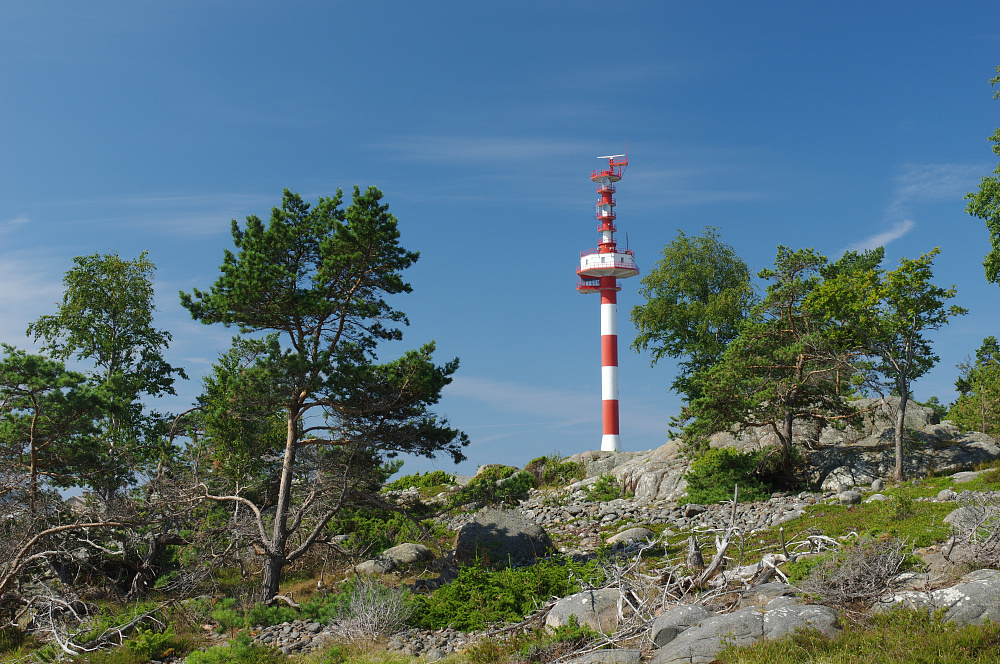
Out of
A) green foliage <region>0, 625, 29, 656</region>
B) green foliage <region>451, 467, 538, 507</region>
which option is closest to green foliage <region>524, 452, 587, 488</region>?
green foliage <region>451, 467, 538, 507</region>

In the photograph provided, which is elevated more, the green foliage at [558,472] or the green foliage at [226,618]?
the green foliage at [558,472]

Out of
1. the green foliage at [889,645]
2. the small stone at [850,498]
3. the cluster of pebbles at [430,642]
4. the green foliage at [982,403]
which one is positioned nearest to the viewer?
the green foliage at [889,645]

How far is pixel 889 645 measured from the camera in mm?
8367

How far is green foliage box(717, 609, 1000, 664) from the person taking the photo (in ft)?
26.6

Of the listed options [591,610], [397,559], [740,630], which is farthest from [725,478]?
[740,630]

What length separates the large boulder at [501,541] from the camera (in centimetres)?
1814

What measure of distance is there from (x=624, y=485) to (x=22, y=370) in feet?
70.1

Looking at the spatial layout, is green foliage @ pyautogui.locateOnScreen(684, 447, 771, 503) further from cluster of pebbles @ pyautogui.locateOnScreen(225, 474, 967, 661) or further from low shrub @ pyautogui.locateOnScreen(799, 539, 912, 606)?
low shrub @ pyautogui.locateOnScreen(799, 539, 912, 606)

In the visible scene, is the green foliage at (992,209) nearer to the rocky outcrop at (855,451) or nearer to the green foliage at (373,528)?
the rocky outcrop at (855,451)

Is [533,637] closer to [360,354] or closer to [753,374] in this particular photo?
[360,354]

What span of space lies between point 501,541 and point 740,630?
33.7 ft

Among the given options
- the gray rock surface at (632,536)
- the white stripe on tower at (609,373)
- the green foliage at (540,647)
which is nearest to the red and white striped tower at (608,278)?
the white stripe on tower at (609,373)

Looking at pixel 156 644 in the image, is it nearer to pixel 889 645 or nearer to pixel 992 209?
pixel 889 645

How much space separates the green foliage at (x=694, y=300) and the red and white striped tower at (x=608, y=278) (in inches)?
151
